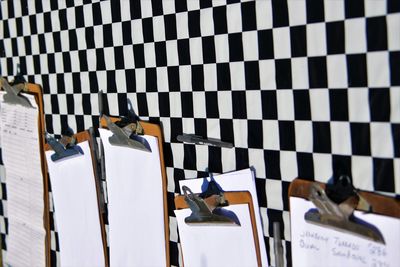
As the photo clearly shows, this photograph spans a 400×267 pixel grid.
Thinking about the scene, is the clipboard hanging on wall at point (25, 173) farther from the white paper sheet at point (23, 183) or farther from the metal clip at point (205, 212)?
the metal clip at point (205, 212)

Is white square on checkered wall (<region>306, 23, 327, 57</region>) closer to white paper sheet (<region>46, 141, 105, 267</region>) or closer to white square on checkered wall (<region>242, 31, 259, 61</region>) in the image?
white square on checkered wall (<region>242, 31, 259, 61</region>)

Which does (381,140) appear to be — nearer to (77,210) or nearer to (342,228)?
(342,228)

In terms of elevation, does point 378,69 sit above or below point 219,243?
above

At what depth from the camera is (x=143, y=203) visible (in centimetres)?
73

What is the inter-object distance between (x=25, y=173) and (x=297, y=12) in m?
0.69

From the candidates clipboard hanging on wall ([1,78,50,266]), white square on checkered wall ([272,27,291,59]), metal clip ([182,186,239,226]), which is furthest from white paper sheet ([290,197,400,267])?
clipboard hanging on wall ([1,78,50,266])

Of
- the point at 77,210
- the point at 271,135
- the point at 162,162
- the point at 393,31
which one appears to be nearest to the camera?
the point at 393,31

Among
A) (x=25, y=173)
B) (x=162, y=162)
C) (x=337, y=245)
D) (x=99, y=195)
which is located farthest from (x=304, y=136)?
(x=25, y=173)

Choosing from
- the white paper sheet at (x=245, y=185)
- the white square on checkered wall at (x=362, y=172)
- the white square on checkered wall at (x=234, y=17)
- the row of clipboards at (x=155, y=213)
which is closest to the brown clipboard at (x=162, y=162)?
the row of clipboards at (x=155, y=213)

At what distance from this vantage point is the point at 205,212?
0.65 meters

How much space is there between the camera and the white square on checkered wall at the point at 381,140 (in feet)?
1.66

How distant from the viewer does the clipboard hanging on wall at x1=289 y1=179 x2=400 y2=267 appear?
0.51m

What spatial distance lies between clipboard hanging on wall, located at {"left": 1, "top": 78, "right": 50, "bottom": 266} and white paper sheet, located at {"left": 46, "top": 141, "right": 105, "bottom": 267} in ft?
0.18

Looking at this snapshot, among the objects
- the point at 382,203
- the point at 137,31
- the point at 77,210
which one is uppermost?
the point at 137,31
